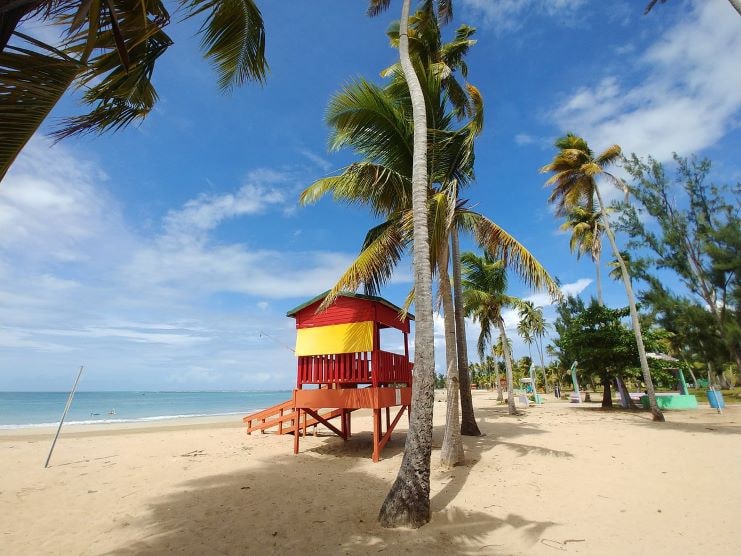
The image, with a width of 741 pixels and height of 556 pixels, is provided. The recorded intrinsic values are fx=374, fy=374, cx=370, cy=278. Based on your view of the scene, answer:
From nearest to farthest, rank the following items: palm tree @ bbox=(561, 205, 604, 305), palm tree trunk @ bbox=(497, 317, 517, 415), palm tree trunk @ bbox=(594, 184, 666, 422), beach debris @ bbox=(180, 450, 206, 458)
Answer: beach debris @ bbox=(180, 450, 206, 458), palm tree trunk @ bbox=(594, 184, 666, 422), palm tree trunk @ bbox=(497, 317, 517, 415), palm tree @ bbox=(561, 205, 604, 305)

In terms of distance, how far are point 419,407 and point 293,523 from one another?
249cm

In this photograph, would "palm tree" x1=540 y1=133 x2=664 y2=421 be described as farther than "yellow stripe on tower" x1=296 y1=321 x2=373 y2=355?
Yes

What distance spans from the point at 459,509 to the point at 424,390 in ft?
6.28

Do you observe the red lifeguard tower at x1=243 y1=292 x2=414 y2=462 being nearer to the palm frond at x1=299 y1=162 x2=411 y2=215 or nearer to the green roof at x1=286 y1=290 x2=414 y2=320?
the green roof at x1=286 y1=290 x2=414 y2=320

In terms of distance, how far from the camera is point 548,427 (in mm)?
14094

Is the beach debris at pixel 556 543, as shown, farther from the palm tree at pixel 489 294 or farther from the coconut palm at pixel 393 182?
the palm tree at pixel 489 294

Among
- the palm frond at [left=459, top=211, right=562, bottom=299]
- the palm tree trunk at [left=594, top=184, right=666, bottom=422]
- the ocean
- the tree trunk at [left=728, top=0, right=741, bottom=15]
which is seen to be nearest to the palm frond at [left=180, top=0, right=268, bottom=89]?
the palm frond at [left=459, top=211, right=562, bottom=299]

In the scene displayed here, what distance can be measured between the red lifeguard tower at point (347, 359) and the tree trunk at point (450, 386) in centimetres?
151

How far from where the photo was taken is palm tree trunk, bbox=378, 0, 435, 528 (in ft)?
16.8

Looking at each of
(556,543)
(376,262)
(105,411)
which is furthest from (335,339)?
(105,411)

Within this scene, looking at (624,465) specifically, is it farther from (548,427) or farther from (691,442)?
(548,427)

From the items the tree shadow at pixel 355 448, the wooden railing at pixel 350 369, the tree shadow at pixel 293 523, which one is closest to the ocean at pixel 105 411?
the tree shadow at pixel 355 448

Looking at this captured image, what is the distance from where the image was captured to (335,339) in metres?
10.6

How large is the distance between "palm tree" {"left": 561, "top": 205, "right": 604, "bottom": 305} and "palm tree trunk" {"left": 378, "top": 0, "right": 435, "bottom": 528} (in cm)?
2122
